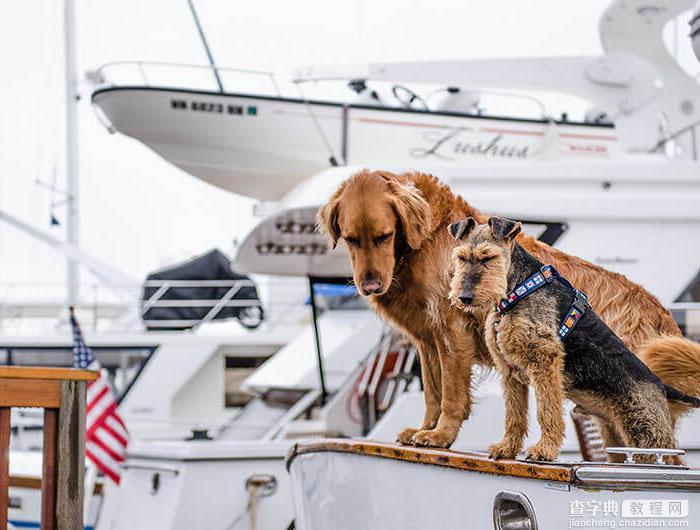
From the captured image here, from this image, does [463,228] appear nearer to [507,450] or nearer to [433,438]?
[507,450]

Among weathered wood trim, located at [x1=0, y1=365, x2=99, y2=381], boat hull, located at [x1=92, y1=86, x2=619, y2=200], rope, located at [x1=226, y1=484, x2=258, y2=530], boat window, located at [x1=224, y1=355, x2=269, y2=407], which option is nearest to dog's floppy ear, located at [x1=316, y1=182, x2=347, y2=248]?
weathered wood trim, located at [x1=0, y1=365, x2=99, y2=381]

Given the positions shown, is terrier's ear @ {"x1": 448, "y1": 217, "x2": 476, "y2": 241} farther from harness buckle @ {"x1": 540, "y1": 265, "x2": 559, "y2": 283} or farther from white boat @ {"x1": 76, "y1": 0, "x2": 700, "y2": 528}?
white boat @ {"x1": 76, "y1": 0, "x2": 700, "y2": 528}

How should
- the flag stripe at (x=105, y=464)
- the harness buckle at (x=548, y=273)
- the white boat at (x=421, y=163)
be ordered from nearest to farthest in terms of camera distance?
1. the harness buckle at (x=548, y=273)
2. the white boat at (x=421, y=163)
3. the flag stripe at (x=105, y=464)

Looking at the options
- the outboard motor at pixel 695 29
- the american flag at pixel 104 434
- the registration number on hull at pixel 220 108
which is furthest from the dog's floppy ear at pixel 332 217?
the registration number on hull at pixel 220 108

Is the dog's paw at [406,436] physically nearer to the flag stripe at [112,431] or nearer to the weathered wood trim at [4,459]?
the weathered wood trim at [4,459]

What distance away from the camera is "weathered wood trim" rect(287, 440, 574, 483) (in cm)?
366

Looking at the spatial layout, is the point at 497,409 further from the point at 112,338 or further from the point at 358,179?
the point at 112,338

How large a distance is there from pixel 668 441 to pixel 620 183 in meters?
4.21

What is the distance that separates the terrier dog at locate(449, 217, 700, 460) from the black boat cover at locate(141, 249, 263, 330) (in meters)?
→ 15.0

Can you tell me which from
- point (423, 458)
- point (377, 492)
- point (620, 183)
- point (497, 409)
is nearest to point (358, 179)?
point (423, 458)

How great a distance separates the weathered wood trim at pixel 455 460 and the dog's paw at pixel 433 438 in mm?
29

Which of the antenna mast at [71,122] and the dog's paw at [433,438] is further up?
the antenna mast at [71,122]

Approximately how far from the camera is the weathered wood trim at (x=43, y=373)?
5449 mm

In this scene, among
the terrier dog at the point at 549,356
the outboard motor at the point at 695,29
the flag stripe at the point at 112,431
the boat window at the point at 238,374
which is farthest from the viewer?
the boat window at the point at 238,374
